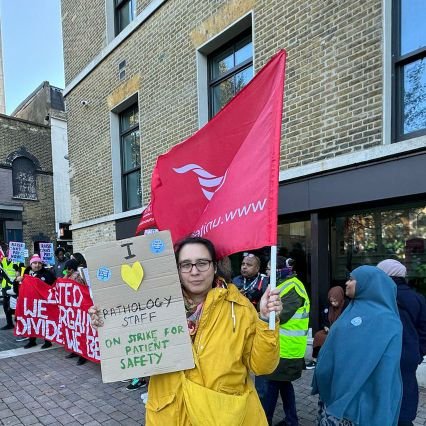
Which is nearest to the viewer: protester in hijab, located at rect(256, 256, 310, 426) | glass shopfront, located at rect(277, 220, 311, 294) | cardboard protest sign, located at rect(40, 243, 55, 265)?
protester in hijab, located at rect(256, 256, 310, 426)

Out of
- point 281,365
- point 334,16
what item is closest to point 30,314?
point 281,365

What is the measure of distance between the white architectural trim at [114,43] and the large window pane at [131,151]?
213 cm

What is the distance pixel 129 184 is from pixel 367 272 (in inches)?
322

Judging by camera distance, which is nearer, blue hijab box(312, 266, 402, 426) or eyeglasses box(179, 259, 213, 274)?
eyeglasses box(179, 259, 213, 274)

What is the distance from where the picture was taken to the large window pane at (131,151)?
9523 millimetres

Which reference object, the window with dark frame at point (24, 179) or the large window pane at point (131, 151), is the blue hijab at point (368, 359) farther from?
the window with dark frame at point (24, 179)

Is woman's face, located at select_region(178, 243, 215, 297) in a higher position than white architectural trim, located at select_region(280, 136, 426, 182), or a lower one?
lower

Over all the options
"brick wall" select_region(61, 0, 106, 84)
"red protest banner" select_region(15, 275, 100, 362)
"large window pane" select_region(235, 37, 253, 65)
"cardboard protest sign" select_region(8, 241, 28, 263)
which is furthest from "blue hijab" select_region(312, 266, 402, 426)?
"brick wall" select_region(61, 0, 106, 84)

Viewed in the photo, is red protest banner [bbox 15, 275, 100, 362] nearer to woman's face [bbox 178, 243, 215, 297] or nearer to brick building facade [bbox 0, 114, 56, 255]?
woman's face [bbox 178, 243, 215, 297]

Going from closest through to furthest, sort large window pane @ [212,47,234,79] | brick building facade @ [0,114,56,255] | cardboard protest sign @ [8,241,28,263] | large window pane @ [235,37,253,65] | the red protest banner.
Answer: the red protest banner < large window pane @ [235,37,253,65] < large window pane @ [212,47,234,79] < cardboard protest sign @ [8,241,28,263] < brick building facade @ [0,114,56,255]

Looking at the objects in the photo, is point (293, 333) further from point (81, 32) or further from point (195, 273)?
point (81, 32)

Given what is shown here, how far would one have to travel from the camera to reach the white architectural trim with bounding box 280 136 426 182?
4.23m

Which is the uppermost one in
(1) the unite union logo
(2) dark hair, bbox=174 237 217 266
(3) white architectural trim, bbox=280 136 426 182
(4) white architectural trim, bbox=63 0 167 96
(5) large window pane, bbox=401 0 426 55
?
(4) white architectural trim, bbox=63 0 167 96

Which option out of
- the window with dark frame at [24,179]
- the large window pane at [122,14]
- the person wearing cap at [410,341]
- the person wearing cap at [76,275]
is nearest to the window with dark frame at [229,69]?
the large window pane at [122,14]
